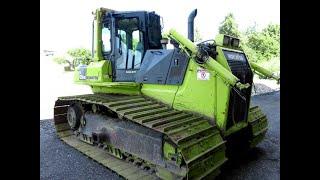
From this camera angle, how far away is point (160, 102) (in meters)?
5.60

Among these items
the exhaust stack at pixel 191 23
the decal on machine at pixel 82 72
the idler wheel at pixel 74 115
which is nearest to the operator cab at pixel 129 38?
the decal on machine at pixel 82 72

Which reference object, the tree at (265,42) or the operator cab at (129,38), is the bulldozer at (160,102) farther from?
the tree at (265,42)

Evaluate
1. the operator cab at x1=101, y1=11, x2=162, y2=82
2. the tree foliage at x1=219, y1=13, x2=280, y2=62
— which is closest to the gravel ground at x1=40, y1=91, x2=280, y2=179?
the operator cab at x1=101, y1=11, x2=162, y2=82

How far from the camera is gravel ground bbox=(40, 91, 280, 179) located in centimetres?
515

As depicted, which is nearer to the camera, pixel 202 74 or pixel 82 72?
pixel 202 74

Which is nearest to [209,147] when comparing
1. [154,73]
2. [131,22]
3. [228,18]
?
[154,73]

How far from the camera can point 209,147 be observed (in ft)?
14.7

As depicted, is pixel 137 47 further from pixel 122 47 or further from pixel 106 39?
pixel 106 39

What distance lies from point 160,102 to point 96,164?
159 centimetres

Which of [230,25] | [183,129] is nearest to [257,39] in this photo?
[230,25]

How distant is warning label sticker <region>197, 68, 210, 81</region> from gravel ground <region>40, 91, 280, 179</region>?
62.3 inches

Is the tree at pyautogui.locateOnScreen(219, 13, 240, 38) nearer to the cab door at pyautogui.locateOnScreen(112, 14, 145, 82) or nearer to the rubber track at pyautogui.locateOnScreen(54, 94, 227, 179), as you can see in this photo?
the cab door at pyautogui.locateOnScreen(112, 14, 145, 82)

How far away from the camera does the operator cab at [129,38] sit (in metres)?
6.22
